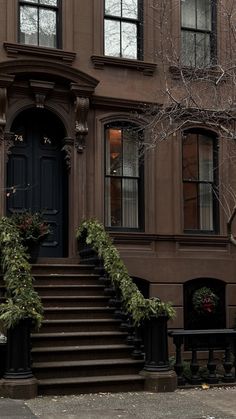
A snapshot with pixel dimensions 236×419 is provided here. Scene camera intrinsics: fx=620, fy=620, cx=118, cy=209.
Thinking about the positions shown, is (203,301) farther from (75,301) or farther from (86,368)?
(86,368)

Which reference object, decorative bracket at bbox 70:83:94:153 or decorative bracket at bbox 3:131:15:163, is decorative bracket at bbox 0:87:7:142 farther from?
decorative bracket at bbox 70:83:94:153

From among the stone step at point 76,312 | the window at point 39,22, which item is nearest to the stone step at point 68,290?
the stone step at point 76,312

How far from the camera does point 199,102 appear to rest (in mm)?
13492

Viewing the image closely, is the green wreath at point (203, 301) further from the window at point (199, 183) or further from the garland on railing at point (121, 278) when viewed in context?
the garland on railing at point (121, 278)

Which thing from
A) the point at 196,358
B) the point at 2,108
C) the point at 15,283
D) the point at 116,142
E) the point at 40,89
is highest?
the point at 40,89

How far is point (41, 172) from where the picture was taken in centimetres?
1373

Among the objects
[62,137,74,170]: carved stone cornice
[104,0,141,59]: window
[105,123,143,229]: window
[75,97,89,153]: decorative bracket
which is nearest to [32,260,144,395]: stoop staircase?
[105,123,143,229]: window

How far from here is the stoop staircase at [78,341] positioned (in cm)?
936

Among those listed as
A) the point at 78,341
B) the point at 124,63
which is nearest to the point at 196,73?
the point at 124,63

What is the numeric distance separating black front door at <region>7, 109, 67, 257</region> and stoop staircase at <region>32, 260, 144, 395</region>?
1.82 m

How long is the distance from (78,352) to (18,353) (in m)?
1.31

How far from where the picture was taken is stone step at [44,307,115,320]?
10688mm

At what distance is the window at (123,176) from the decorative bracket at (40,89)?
1.69m

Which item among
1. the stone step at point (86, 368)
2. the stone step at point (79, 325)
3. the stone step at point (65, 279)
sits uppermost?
the stone step at point (65, 279)
